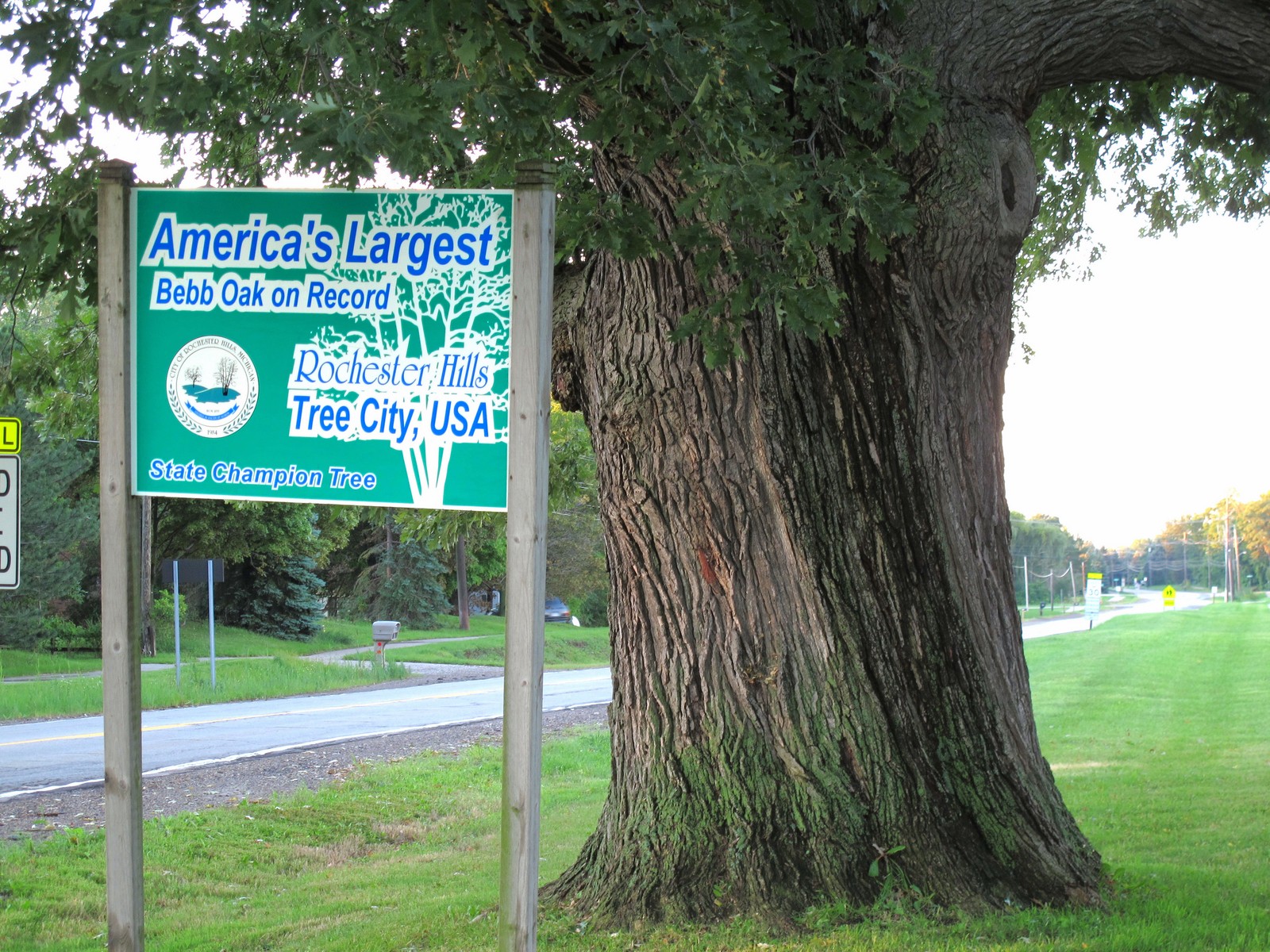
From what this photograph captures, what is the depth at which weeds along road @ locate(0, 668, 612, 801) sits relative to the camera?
11759 mm

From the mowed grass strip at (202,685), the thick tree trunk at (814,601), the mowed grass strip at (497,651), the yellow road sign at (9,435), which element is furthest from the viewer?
the mowed grass strip at (497,651)

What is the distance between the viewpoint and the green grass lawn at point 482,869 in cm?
503

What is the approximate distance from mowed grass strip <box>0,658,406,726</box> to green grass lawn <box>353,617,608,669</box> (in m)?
3.64

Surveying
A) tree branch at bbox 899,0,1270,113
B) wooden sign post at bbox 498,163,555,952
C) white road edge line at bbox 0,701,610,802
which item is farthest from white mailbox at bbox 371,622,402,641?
wooden sign post at bbox 498,163,555,952

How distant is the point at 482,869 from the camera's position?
7.80 metres

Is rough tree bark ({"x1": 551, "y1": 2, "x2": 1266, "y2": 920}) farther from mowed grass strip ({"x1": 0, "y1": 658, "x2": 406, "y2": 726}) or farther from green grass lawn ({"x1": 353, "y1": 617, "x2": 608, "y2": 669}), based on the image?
green grass lawn ({"x1": 353, "y1": 617, "x2": 608, "y2": 669})

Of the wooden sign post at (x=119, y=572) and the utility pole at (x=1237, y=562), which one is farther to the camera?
the utility pole at (x=1237, y=562)

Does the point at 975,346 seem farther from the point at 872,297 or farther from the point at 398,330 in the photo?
the point at 398,330

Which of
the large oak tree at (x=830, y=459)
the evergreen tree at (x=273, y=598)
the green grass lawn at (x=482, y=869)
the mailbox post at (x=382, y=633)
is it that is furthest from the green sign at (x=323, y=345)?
the evergreen tree at (x=273, y=598)

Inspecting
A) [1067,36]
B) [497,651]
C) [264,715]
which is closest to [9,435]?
[1067,36]

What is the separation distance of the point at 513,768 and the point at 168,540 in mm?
32592

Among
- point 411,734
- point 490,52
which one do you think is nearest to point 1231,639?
point 411,734

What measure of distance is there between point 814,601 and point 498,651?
30116 mm

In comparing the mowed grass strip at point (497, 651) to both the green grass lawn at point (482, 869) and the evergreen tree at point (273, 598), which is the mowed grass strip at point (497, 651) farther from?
the green grass lawn at point (482, 869)
